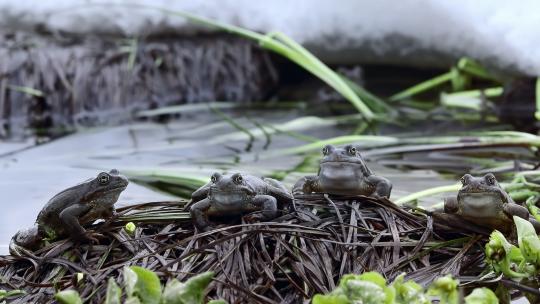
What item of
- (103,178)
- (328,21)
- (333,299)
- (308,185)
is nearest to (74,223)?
(103,178)

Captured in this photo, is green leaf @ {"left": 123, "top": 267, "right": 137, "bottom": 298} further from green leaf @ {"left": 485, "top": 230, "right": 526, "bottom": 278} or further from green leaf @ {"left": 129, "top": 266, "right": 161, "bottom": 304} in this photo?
green leaf @ {"left": 485, "top": 230, "right": 526, "bottom": 278}

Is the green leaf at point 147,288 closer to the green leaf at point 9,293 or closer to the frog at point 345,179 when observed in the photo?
the green leaf at point 9,293

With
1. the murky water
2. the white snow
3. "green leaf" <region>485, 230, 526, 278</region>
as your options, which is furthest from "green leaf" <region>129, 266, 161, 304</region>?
the white snow

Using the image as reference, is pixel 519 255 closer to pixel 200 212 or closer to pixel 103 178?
pixel 200 212

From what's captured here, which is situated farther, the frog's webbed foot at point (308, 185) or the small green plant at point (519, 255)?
the frog's webbed foot at point (308, 185)

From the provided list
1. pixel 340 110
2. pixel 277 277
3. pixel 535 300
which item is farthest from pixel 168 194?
pixel 340 110

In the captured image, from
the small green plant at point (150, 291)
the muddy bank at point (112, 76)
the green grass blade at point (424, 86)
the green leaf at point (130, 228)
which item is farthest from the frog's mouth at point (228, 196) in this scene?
the green grass blade at point (424, 86)

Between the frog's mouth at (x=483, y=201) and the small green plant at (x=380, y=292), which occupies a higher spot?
the frog's mouth at (x=483, y=201)
